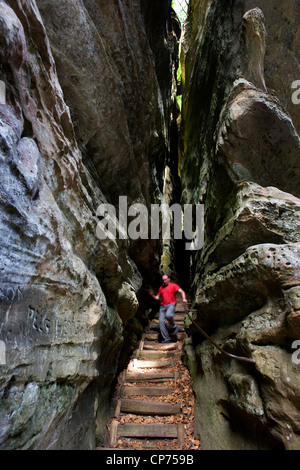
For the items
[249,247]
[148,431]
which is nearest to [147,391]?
[148,431]

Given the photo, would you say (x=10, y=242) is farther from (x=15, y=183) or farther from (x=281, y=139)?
(x=281, y=139)

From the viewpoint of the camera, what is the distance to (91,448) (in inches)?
126

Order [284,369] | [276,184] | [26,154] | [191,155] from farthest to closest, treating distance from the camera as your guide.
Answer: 1. [191,155]
2. [276,184]
3. [284,369]
4. [26,154]

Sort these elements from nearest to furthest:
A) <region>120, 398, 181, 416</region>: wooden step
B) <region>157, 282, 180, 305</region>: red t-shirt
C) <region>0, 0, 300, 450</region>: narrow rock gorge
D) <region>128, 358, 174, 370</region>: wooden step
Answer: <region>0, 0, 300, 450</region>: narrow rock gorge → <region>120, 398, 181, 416</region>: wooden step → <region>128, 358, 174, 370</region>: wooden step → <region>157, 282, 180, 305</region>: red t-shirt

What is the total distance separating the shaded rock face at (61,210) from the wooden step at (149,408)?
467mm

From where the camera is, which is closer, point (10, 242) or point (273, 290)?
point (10, 242)

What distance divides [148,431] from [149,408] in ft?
1.60

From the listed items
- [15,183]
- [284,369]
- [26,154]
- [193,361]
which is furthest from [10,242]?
[193,361]

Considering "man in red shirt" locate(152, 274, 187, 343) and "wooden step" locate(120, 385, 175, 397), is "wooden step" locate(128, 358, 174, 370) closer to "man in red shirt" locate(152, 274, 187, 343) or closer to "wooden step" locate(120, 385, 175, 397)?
"wooden step" locate(120, 385, 175, 397)

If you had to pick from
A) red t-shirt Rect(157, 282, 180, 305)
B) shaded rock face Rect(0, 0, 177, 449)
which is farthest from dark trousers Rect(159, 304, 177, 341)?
shaded rock face Rect(0, 0, 177, 449)

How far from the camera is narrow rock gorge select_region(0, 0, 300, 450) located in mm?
2143

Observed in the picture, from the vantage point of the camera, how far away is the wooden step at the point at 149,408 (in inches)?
166

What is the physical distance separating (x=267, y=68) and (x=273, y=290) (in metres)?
7.19

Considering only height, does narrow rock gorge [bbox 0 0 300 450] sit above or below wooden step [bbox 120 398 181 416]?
above
